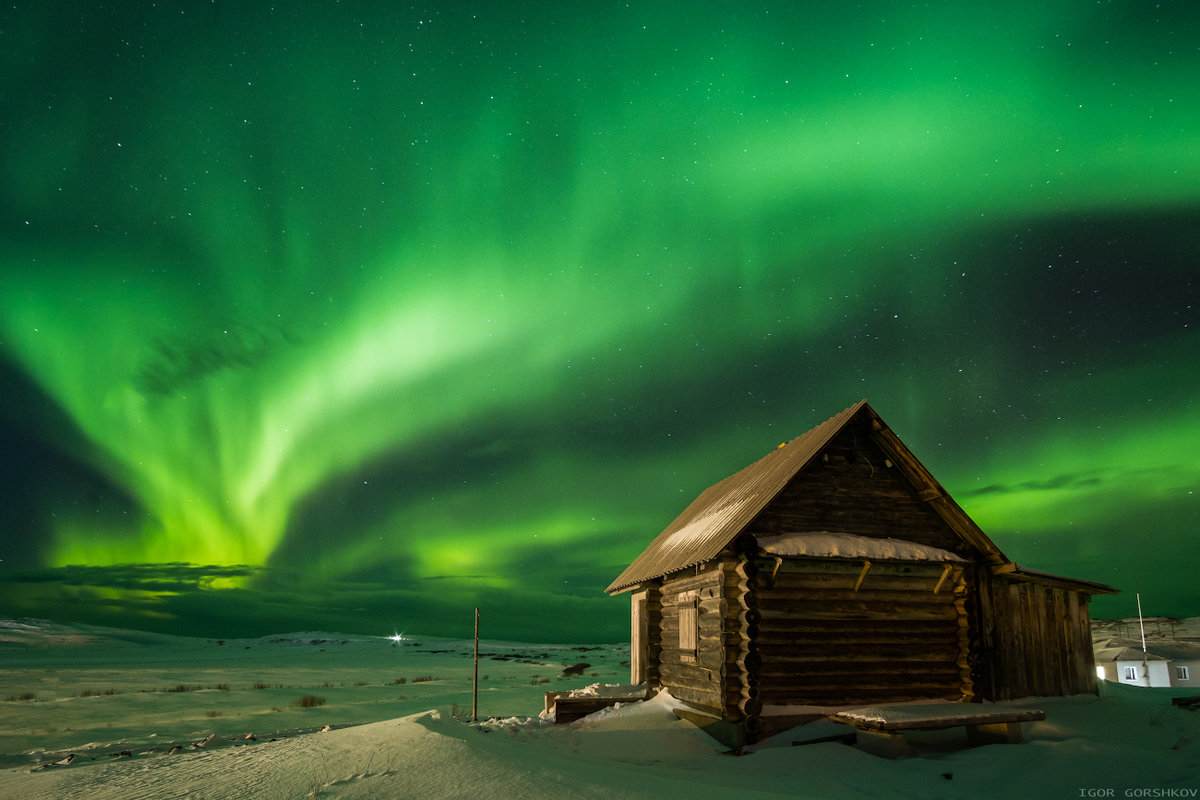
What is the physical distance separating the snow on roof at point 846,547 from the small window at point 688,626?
112 inches

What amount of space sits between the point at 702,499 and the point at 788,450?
611cm

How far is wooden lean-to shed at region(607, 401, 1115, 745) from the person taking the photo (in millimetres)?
14180

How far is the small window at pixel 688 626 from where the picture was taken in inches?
626

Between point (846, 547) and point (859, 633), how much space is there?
1990 mm

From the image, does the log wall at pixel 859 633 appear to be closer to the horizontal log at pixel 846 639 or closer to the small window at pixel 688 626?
the horizontal log at pixel 846 639

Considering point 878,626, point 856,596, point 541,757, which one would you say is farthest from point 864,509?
point 541,757

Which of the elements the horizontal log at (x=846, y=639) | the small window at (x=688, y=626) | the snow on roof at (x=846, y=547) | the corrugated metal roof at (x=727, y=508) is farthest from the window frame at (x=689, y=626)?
the snow on roof at (x=846, y=547)

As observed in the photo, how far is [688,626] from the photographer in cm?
1633

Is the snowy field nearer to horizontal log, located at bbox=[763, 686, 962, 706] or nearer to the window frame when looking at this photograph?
horizontal log, located at bbox=[763, 686, 962, 706]

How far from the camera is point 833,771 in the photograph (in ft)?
37.3

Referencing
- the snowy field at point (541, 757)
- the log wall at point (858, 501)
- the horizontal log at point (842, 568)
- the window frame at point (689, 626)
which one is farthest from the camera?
the window frame at point (689, 626)

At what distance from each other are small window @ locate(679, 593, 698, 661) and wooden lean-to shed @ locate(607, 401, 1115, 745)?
0.15 feet

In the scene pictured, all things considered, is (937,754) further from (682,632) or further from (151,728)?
(151,728)

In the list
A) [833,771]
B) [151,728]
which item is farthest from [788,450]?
[151,728]
